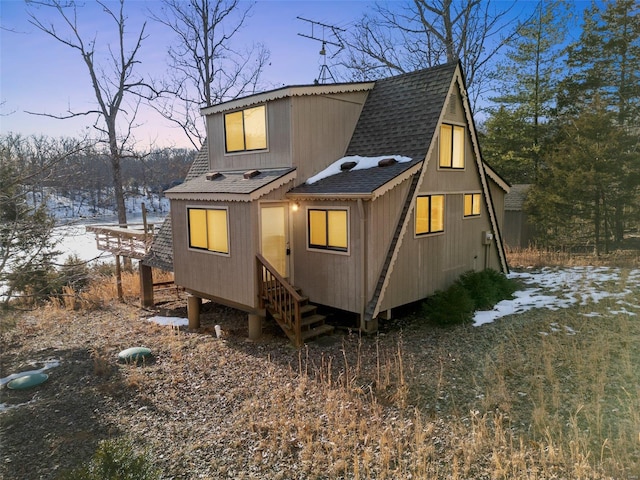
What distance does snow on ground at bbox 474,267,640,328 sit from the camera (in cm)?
962

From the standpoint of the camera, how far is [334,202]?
349 inches

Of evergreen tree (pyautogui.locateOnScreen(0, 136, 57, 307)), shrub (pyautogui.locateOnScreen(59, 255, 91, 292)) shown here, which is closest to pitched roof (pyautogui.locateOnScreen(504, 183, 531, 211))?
shrub (pyautogui.locateOnScreen(59, 255, 91, 292))

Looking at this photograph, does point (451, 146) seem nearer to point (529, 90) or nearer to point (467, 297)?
point (467, 297)

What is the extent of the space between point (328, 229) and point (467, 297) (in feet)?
12.4

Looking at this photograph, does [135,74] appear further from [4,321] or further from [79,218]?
[79,218]

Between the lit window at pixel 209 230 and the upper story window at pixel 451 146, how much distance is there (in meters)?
5.54

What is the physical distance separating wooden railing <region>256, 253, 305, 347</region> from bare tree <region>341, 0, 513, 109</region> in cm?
1457

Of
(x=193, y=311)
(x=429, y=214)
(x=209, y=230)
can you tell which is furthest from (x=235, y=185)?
(x=429, y=214)

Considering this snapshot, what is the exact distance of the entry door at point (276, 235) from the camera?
9523mm

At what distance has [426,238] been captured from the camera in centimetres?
977

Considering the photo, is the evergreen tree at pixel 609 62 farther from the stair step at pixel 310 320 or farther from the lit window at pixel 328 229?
the stair step at pixel 310 320

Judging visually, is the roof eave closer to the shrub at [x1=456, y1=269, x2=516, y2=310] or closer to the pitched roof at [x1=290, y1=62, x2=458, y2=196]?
the pitched roof at [x1=290, y1=62, x2=458, y2=196]

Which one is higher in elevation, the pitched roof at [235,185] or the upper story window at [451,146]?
the upper story window at [451,146]

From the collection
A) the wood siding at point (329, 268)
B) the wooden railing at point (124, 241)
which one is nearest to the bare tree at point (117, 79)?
the wooden railing at point (124, 241)
